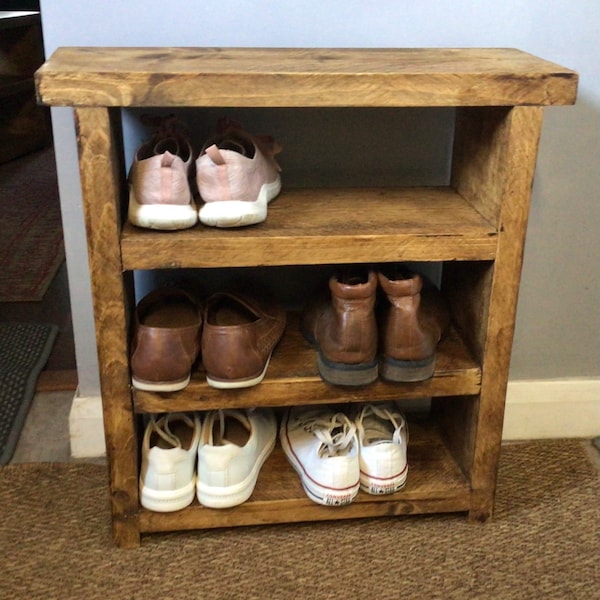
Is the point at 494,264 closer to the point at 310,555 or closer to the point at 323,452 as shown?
the point at 323,452

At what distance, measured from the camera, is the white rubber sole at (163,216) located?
39.3 inches

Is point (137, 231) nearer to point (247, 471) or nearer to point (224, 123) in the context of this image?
point (224, 123)

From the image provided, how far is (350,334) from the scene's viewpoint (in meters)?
1.05

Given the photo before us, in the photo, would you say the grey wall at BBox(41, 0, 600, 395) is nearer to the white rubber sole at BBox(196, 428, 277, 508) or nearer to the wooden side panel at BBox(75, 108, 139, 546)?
the wooden side panel at BBox(75, 108, 139, 546)

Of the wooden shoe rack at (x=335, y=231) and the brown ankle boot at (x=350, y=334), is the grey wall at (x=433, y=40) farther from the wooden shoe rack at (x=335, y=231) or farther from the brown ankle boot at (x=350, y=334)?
the brown ankle boot at (x=350, y=334)

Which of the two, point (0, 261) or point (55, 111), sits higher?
point (55, 111)

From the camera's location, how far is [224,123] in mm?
1136

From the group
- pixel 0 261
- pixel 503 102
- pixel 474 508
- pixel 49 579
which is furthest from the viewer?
pixel 0 261

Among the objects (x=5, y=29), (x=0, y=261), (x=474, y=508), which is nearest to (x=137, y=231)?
(x=474, y=508)

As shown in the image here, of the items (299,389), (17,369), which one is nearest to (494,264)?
(299,389)

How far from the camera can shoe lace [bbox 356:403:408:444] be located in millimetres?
1248

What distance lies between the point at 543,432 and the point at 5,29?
2.72 metres

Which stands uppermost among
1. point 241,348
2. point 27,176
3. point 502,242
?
point 502,242

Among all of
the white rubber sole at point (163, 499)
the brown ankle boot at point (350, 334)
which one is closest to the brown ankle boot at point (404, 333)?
the brown ankle boot at point (350, 334)
